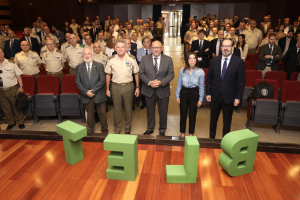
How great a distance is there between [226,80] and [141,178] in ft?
6.31

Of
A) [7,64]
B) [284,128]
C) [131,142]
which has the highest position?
[7,64]

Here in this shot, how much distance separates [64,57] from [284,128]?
5.14 meters

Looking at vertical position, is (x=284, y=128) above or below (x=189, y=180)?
below

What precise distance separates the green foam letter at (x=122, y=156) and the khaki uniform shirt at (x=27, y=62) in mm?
3780

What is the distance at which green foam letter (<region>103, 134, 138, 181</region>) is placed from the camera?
2120 millimetres

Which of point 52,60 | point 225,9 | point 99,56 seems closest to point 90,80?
point 99,56

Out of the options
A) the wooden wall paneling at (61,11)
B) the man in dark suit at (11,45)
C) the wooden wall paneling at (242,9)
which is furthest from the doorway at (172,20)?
the man in dark suit at (11,45)

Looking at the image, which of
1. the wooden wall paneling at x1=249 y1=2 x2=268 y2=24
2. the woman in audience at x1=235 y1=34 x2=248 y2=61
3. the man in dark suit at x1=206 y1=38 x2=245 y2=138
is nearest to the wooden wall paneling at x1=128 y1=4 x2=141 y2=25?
the wooden wall paneling at x1=249 y1=2 x2=268 y2=24

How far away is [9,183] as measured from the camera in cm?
224

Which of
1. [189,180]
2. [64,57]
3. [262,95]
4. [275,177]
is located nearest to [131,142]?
[189,180]

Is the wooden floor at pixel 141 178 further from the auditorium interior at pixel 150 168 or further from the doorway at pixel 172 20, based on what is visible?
the doorway at pixel 172 20

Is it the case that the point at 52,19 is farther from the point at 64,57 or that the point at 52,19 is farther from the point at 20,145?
the point at 20,145

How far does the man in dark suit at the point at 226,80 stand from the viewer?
3.22m

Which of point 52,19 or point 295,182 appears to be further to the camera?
point 52,19
